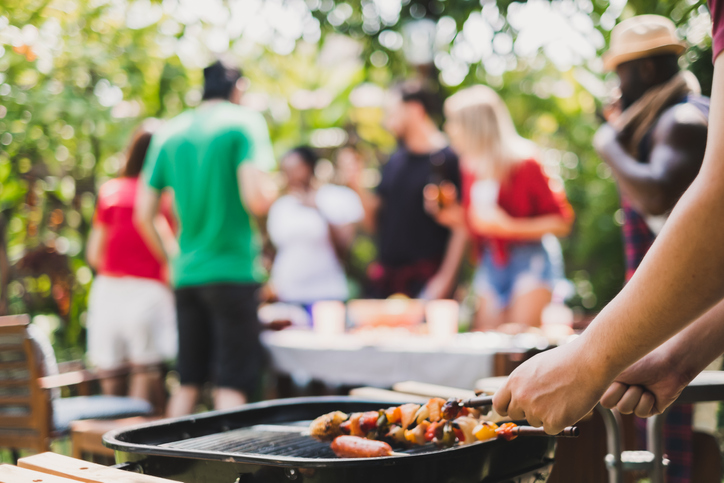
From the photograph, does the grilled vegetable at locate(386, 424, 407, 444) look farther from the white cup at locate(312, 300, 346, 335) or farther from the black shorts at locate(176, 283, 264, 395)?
the white cup at locate(312, 300, 346, 335)

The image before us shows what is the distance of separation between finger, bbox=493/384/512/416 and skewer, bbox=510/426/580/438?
0.29 ft

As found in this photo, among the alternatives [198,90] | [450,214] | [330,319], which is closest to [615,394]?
[330,319]

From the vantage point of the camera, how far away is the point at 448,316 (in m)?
3.42

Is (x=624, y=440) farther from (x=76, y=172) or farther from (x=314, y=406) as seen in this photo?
(x=76, y=172)

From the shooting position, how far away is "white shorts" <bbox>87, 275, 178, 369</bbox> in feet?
13.6

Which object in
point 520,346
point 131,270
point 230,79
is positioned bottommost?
point 520,346

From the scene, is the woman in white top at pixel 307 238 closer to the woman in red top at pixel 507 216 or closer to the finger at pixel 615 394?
the woman in red top at pixel 507 216

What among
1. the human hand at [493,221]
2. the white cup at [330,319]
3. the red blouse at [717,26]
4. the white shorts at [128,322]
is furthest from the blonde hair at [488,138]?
the red blouse at [717,26]

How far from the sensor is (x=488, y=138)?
402 centimetres

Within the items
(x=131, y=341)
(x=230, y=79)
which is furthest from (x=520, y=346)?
(x=131, y=341)

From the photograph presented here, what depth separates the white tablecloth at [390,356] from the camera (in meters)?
3.02

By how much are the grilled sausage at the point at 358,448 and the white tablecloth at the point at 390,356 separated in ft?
4.56

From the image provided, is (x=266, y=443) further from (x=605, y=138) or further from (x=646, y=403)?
(x=605, y=138)

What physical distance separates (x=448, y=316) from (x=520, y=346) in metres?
0.55
